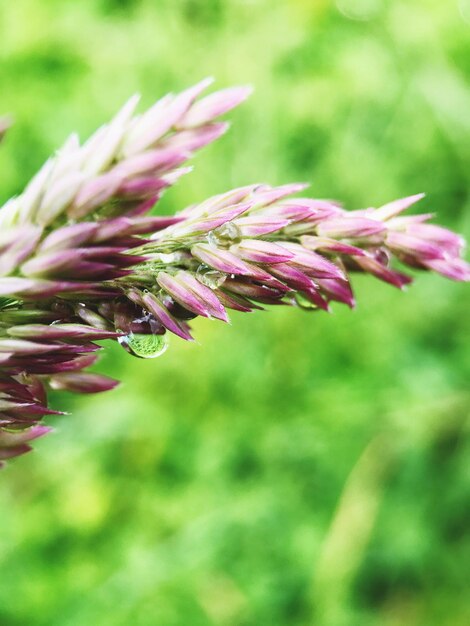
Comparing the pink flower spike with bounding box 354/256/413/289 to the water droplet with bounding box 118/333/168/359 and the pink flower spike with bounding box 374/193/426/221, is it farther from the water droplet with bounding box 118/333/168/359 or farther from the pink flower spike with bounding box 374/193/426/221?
the water droplet with bounding box 118/333/168/359

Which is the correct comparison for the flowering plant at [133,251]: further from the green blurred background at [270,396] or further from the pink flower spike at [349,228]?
the green blurred background at [270,396]

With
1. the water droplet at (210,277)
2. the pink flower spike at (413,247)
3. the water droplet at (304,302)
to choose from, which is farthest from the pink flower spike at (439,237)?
the water droplet at (210,277)

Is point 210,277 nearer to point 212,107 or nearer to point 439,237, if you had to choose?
point 212,107

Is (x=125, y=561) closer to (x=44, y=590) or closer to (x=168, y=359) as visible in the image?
(x=44, y=590)

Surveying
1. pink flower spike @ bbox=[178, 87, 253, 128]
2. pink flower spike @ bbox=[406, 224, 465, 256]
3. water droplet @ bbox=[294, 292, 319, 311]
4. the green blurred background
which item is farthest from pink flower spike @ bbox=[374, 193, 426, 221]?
the green blurred background

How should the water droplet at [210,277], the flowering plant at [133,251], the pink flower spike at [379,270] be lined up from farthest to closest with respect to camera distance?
1. the pink flower spike at [379,270]
2. the water droplet at [210,277]
3. the flowering plant at [133,251]

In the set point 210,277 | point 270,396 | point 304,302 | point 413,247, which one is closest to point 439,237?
point 413,247

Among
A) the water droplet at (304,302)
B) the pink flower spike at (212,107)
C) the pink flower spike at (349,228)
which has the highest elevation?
the pink flower spike at (212,107)
